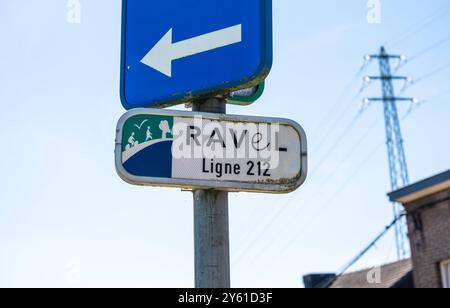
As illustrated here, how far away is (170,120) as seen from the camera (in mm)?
2816

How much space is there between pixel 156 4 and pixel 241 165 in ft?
2.59

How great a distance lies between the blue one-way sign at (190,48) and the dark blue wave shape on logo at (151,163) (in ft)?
0.97

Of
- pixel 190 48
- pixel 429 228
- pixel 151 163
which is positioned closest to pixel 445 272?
pixel 429 228

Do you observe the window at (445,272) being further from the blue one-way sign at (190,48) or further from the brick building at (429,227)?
the blue one-way sign at (190,48)

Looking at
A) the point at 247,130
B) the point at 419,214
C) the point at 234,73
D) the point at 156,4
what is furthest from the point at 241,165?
the point at 419,214

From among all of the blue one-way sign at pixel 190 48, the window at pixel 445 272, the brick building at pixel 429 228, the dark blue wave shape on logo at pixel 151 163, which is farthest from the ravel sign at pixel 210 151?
the window at pixel 445 272

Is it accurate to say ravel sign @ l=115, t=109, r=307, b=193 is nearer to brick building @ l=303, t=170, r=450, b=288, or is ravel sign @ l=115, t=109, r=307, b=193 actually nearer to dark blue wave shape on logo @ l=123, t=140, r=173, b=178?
dark blue wave shape on logo @ l=123, t=140, r=173, b=178

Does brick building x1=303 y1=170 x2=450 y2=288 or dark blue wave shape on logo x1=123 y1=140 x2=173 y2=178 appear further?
brick building x1=303 y1=170 x2=450 y2=288

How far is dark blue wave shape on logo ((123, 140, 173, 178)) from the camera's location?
9.05ft

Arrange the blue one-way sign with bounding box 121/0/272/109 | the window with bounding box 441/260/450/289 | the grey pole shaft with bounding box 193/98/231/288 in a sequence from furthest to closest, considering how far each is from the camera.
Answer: the window with bounding box 441/260/450/289
the blue one-way sign with bounding box 121/0/272/109
the grey pole shaft with bounding box 193/98/231/288

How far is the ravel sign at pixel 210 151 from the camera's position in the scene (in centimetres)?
276

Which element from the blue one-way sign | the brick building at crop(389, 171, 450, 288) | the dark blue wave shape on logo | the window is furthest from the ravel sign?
the window

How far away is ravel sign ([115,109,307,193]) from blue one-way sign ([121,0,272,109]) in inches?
7.1
